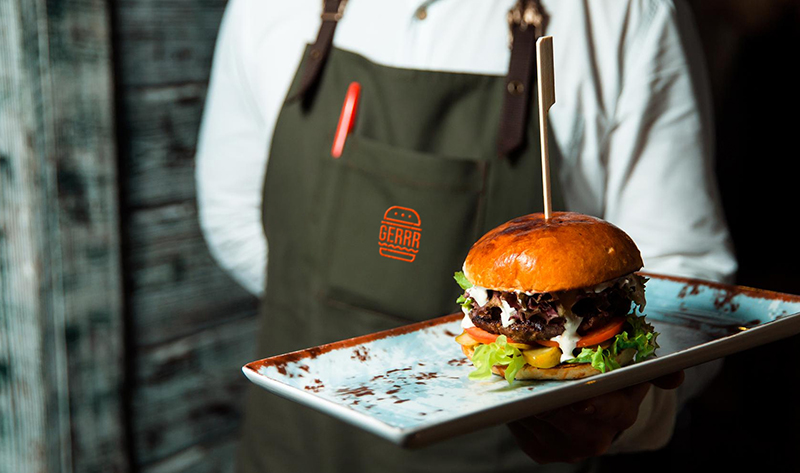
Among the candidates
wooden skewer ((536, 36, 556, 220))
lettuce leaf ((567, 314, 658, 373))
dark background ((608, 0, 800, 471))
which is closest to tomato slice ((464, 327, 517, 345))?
lettuce leaf ((567, 314, 658, 373))

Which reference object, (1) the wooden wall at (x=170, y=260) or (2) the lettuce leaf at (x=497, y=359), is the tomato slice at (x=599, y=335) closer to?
(2) the lettuce leaf at (x=497, y=359)

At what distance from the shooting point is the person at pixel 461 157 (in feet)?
4.66

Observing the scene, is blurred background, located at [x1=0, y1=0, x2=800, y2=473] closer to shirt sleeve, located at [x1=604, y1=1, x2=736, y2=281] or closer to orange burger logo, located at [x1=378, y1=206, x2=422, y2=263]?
orange burger logo, located at [x1=378, y1=206, x2=422, y2=263]

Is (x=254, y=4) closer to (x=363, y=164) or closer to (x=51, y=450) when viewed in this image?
(x=363, y=164)

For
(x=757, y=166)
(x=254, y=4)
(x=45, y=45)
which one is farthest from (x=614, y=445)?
(x=757, y=166)

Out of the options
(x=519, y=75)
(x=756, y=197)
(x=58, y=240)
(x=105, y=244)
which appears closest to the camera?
(x=519, y=75)

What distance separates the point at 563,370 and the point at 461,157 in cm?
54

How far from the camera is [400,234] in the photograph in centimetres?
149

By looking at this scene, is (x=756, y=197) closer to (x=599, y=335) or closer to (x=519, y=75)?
(x=519, y=75)

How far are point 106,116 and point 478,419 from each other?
4.91ft

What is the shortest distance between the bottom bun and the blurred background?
4.35ft

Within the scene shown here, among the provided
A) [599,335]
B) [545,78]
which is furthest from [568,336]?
[545,78]

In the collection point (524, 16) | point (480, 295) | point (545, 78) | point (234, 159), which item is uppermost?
point (524, 16)

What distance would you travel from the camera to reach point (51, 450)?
1.96 metres
